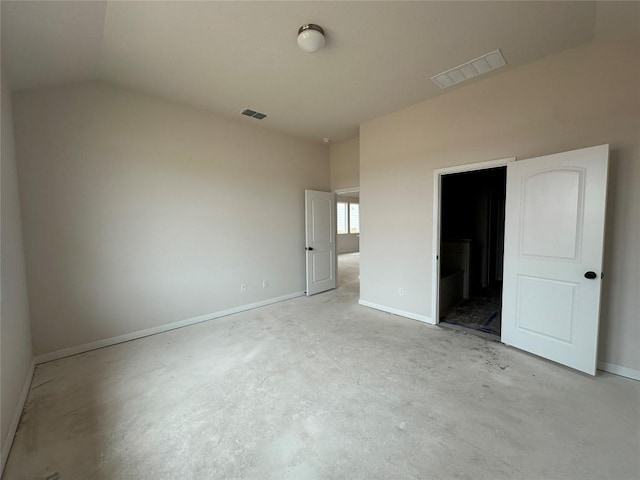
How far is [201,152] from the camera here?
3707 mm

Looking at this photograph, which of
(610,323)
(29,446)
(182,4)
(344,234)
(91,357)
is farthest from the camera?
(344,234)

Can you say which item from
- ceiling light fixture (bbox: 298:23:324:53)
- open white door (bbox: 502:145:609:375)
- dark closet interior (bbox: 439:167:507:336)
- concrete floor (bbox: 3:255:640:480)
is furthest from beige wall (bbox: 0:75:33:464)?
dark closet interior (bbox: 439:167:507:336)

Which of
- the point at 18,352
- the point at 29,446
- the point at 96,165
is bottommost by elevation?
the point at 29,446

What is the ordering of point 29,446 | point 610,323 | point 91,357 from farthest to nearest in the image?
point 91,357 → point 610,323 → point 29,446

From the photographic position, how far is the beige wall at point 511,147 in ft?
7.41

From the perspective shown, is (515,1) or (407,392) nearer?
(515,1)

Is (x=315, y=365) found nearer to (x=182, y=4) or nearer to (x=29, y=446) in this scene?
(x=29, y=446)

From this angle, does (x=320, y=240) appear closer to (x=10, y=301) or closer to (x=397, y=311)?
(x=397, y=311)

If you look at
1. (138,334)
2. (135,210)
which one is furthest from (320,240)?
(138,334)

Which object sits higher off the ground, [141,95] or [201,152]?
[141,95]

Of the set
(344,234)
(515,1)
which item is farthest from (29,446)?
(344,234)

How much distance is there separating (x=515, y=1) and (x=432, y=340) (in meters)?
3.11

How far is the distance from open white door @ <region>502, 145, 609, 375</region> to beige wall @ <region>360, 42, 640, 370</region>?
0.88 feet

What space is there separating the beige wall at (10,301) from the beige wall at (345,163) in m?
4.35
